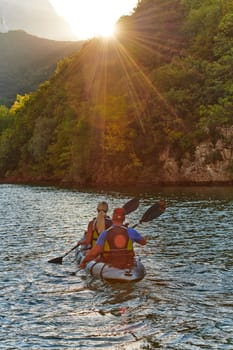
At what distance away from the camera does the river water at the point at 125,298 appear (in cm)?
917

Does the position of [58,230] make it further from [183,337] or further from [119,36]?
[119,36]

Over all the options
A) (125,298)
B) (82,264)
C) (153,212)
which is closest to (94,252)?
(82,264)

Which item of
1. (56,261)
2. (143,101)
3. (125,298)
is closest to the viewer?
(125,298)

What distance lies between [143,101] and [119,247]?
191 ft

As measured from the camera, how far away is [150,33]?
291 ft

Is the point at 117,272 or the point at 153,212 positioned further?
the point at 153,212

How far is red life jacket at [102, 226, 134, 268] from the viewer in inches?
528

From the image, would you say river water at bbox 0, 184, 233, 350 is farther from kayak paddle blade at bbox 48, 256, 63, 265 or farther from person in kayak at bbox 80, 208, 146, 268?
person in kayak at bbox 80, 208, 146, 268

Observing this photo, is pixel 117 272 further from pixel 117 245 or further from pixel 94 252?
pixel 94 252

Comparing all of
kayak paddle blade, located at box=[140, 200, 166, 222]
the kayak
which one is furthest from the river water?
kayak paddle blade, located at box=[140, 200, 166, 222]

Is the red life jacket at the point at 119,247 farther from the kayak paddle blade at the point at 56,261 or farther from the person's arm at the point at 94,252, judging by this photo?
the kayak paddle blade at the point at 56,261

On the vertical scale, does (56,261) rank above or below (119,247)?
below

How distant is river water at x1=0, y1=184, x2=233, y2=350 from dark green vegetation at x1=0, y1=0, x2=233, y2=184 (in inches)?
1710

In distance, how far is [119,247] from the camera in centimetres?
1353
